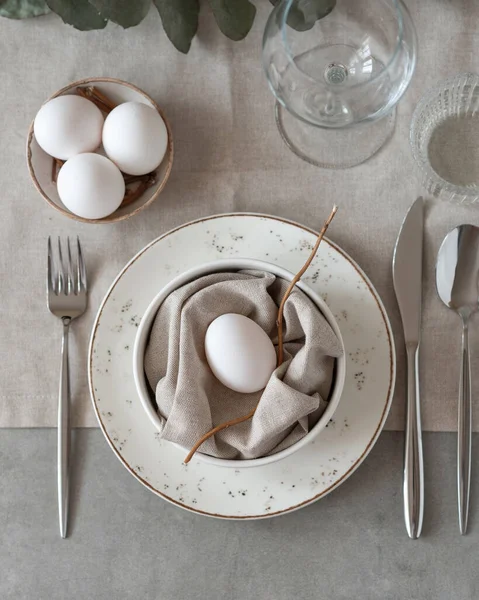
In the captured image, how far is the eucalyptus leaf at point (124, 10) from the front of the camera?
2.08 feet

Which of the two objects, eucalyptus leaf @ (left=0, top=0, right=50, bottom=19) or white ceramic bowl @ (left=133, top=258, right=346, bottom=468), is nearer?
white ceramic bowl @ (left=133, top=258, right=346, bottom=468)

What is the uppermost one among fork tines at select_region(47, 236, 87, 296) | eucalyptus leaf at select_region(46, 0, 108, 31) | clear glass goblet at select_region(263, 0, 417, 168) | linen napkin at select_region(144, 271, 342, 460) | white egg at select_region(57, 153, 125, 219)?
eucalyptus leaf at select_region(46, 0, 108, 31)

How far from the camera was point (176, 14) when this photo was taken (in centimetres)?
66

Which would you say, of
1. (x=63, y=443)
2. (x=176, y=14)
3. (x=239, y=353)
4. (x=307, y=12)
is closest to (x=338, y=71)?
(x=307, y=12)

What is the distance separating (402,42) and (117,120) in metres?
0.26

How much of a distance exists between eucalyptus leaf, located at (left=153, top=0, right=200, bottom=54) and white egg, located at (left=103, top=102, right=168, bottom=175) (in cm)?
8

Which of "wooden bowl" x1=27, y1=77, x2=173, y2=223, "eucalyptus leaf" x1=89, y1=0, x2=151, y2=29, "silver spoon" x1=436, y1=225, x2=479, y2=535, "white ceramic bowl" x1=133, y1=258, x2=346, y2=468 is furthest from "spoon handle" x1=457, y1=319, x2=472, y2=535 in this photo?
"eucalyptus leaf" x1=89, y1=0, x2=151, y2=29

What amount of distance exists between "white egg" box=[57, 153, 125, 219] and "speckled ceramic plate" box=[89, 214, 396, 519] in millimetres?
57

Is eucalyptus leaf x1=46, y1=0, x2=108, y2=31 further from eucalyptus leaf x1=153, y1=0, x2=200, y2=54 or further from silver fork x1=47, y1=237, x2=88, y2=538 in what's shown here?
silver fork x1=47, y1=237, x2=88, y2=538

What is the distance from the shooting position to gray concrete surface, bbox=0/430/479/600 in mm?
651

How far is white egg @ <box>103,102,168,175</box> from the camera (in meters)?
0.62

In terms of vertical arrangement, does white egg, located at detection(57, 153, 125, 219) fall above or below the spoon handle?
above

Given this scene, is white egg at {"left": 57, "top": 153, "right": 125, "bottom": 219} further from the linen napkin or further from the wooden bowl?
the linen napkin

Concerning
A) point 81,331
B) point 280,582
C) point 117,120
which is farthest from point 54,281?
point 280,582
